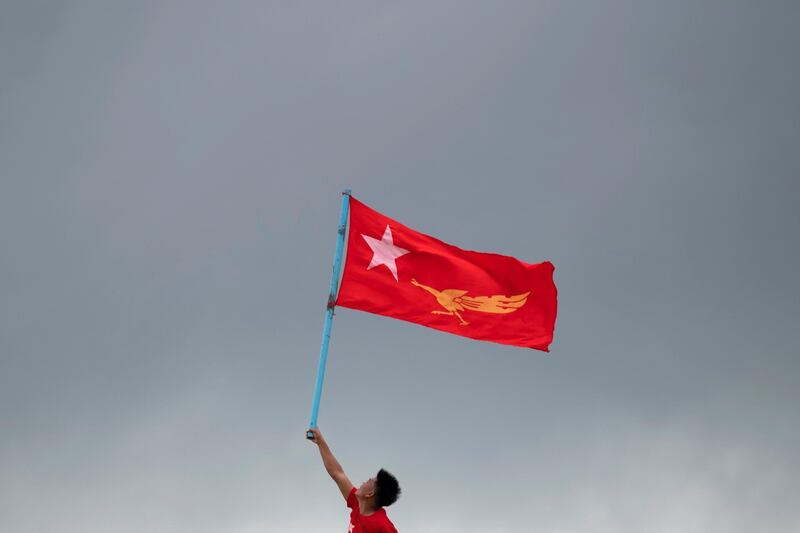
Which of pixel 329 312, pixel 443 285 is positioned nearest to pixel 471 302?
pixel 443 285

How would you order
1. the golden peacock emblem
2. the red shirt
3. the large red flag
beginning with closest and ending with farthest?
the red shirt → the large red flag → the golden peacock emblem

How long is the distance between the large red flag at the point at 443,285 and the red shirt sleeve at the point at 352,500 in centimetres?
430

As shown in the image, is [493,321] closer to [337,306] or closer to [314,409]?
[337,306]

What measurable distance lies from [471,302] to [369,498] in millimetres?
6273

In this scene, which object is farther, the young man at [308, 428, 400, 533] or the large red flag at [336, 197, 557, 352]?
the large red flag at [336, 197, 557, 352]

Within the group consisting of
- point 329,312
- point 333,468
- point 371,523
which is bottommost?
point 371,523

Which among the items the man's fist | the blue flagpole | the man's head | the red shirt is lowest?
the red shirt

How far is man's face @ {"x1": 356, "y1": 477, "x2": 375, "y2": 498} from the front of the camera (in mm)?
17047

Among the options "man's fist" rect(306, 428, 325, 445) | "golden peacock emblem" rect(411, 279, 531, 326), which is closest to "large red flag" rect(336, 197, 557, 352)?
"golden peacock emblem" rect(411, 279, 531, 326)

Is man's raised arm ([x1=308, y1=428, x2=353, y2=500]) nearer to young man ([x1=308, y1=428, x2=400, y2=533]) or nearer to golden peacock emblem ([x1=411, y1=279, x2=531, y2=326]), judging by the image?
young man ([x1=308, y1=428, x2=400, y2=533])

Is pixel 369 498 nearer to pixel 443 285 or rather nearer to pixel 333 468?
pixel 333 468

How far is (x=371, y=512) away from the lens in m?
17.1

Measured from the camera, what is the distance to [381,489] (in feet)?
56.0

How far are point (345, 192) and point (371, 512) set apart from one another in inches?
269
